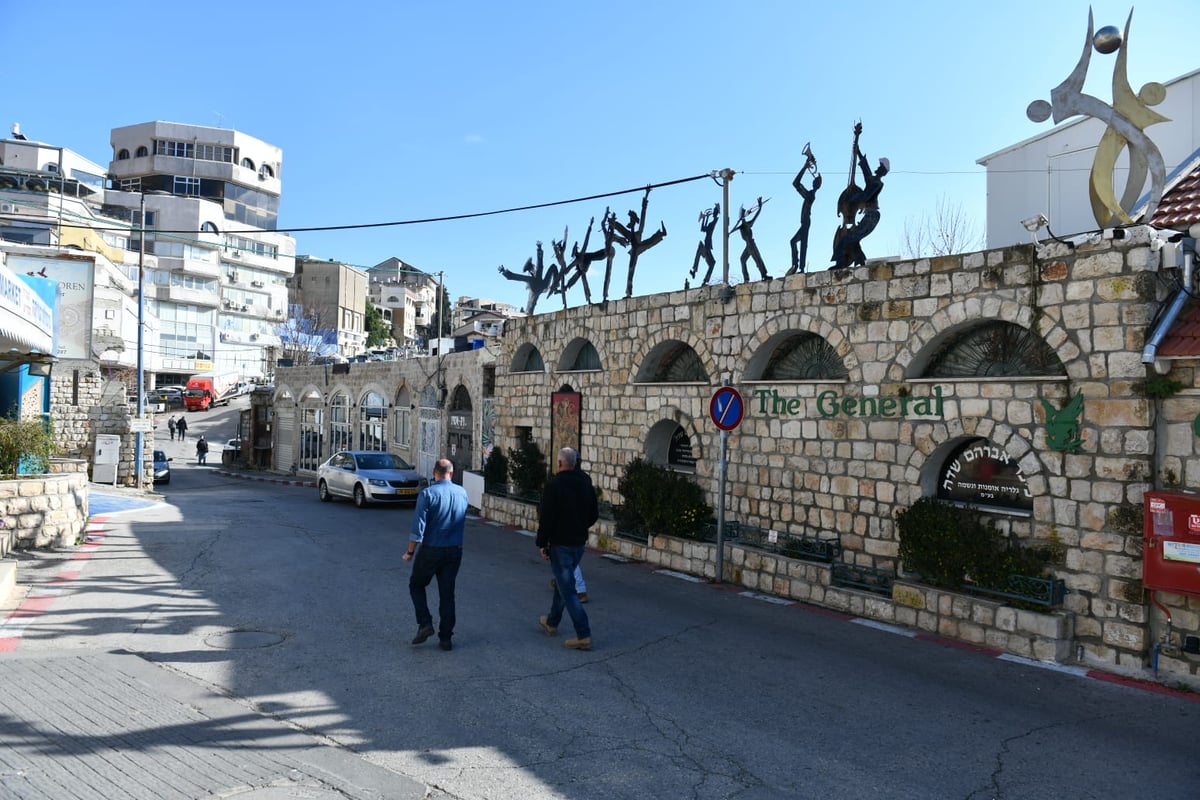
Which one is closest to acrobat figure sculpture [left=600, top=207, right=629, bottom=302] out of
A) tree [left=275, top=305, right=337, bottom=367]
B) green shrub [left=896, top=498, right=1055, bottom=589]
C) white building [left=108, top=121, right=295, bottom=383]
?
green shrub [left=896, top=498, right=1055, bottom=589]

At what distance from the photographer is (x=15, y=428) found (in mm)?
12516

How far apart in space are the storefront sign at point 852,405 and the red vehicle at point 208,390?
56.9 m

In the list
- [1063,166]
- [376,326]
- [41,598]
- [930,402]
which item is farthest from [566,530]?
[376,326]

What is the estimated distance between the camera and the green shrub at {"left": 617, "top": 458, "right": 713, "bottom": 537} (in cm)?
1259

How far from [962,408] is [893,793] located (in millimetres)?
5445

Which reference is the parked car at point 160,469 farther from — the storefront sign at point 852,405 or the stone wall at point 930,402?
the storefront sign at point 852,405

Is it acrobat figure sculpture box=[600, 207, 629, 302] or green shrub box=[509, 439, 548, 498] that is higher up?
acrobat figure sculpture box=[600, 207, 629, 302]

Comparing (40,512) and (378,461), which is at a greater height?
(378,461)

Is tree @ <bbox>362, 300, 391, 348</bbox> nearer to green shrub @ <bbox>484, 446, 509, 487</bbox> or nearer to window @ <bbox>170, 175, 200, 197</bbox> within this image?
window @ <bbox>170, 175, 200, 197</bbox>

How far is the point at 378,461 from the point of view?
72.0 ft

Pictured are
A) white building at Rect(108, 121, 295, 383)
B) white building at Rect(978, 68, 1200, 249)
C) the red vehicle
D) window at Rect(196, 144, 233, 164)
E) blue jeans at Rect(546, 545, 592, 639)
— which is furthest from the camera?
window at Rect(196, 144, 233, 164)

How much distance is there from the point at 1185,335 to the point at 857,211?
456 cm

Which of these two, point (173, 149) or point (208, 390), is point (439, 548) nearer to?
point (208, 390)

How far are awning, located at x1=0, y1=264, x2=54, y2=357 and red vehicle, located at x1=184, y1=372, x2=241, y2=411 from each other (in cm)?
4817
